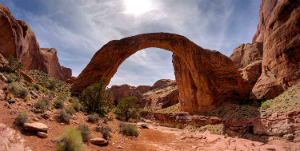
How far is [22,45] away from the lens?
43.8 feet

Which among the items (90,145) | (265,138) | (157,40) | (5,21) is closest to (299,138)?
(265,138)

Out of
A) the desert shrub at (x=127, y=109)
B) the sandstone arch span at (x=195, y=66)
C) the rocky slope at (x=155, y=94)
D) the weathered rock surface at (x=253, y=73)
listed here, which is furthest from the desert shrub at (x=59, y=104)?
the rocky slope at (x=155, y=94)

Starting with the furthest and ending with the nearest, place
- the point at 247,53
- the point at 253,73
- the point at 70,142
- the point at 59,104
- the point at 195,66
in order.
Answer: the point at 247,53 → the point at 253,73 → the point at 195,66 → the point at 59,104 → the point at 70,142

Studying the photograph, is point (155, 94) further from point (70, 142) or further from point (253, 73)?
point (70, 142)

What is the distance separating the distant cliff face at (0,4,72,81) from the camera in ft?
34.1

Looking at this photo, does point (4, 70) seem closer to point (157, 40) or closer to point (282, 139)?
point (157, 40)

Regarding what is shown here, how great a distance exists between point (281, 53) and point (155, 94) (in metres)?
29.7

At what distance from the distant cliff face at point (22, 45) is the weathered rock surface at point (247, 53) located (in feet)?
116

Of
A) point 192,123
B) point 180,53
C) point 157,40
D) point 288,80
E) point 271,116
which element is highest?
point 157,40

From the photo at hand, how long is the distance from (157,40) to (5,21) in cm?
1466

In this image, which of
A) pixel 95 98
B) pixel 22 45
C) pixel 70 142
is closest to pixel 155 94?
pixel 95 98

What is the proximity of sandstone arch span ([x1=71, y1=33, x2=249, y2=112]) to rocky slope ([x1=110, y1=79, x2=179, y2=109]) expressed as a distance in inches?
523

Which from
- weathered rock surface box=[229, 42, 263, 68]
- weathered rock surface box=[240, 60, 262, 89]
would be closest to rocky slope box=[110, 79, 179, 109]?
weathered rock surface box=[240, 60, 262, 89]

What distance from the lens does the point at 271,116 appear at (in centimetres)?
892
